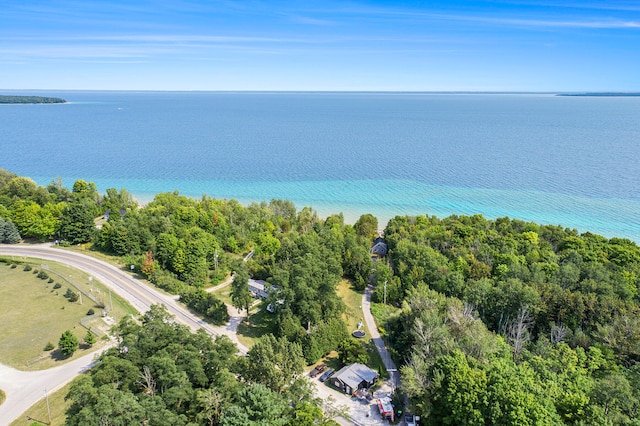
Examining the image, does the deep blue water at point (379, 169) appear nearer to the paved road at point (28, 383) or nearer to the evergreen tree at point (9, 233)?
the evergreen tree at point (9, 233)

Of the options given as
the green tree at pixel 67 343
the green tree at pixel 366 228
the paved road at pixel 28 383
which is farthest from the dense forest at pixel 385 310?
the paved road at pixel 28 383

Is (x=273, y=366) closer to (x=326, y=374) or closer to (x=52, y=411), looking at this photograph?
(x=326, y=374)

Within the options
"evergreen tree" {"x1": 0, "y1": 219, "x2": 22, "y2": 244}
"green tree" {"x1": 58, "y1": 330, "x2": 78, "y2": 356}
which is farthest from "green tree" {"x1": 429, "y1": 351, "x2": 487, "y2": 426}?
"evergreen tree" {"x1": 0, "y1": 219, "x2": 22, "y2": 244}

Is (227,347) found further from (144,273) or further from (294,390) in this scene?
(144,273)

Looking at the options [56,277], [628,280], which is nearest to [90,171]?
[56,277]

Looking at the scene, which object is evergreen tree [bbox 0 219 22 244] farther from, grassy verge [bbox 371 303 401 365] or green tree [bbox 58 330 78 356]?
grassy verge [bbox 371 303 401 365]

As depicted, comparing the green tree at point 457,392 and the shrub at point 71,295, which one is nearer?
the green tree at point 457,392

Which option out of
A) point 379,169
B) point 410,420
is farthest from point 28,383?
point 379,169
